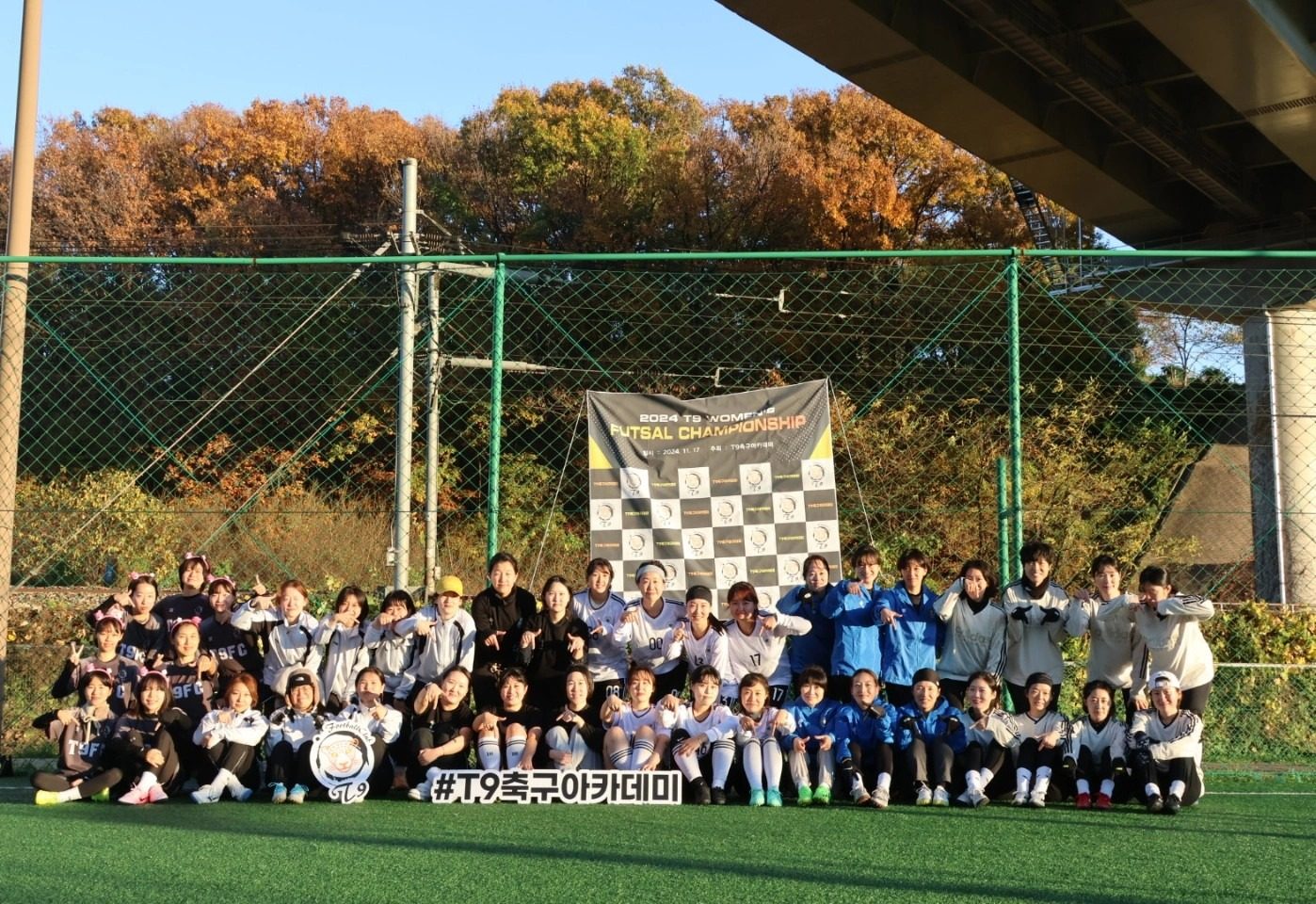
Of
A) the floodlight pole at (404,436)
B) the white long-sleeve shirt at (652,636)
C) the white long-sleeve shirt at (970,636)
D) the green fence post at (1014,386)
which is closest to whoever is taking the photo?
the green fence post at (1014,386)

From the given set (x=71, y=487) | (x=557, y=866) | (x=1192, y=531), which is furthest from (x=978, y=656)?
(x=1192, y=531)

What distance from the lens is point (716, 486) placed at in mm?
7883

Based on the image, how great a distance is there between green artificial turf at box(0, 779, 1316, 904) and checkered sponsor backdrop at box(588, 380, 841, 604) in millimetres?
1536

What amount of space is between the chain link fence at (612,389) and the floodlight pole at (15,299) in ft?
7.24

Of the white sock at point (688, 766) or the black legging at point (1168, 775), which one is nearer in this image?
the black legging at point (1168, 775)

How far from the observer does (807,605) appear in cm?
785

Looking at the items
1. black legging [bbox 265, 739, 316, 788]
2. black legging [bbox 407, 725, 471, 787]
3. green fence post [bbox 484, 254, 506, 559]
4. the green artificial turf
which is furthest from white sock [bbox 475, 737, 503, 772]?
green fence post [bbox 484, 254, 506, 559]

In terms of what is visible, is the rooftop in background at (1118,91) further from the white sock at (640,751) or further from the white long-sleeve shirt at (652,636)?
the white sock at (640,751)

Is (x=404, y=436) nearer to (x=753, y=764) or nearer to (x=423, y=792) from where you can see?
(x=423, y=792)

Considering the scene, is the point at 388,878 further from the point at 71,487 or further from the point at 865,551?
the point at 71,487

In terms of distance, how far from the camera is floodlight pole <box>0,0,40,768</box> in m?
8.00

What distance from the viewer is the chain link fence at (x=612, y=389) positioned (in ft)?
41.5

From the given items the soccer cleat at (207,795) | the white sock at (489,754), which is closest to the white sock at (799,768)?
the white sock at (489,754)

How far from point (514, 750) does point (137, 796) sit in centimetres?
201
